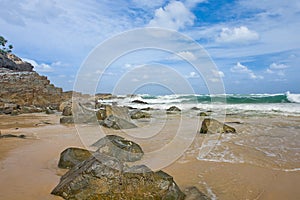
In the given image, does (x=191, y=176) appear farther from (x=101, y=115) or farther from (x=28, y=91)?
(x=28, y=91)

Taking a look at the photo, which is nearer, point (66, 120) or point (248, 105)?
point (66, 120)

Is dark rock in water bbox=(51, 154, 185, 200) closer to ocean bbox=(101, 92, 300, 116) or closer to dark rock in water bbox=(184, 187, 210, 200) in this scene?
dark rock in water bbox=(184, 187, 210, 200)

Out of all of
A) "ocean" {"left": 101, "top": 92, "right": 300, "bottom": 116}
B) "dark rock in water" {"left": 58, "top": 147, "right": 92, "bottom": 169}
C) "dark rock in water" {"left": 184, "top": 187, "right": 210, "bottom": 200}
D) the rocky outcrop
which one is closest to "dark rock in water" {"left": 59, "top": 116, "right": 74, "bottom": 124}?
"dark rock in water" {"left": 58, "top": 147, "right": 92, "bottom": 169}

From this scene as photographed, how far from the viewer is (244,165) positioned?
15.1 ft

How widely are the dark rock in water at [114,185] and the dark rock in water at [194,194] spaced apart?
109 mm

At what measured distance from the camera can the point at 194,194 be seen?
10.6ft

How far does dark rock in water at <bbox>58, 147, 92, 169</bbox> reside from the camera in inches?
166

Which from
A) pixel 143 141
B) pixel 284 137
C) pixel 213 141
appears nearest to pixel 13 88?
pixel 143 141

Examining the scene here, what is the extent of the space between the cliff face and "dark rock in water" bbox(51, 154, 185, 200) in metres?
15.3

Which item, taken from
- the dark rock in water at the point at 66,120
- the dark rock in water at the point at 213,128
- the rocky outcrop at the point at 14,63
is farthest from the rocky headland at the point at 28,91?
the rocky outcrop at the point at 14,63

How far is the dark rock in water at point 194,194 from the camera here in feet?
10.3

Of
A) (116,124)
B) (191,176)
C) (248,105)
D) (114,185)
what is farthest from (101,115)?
(248,105)

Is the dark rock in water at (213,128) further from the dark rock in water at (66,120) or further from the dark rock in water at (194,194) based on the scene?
the dark rock in water at (66,120)

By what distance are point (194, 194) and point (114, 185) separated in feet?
3.44
